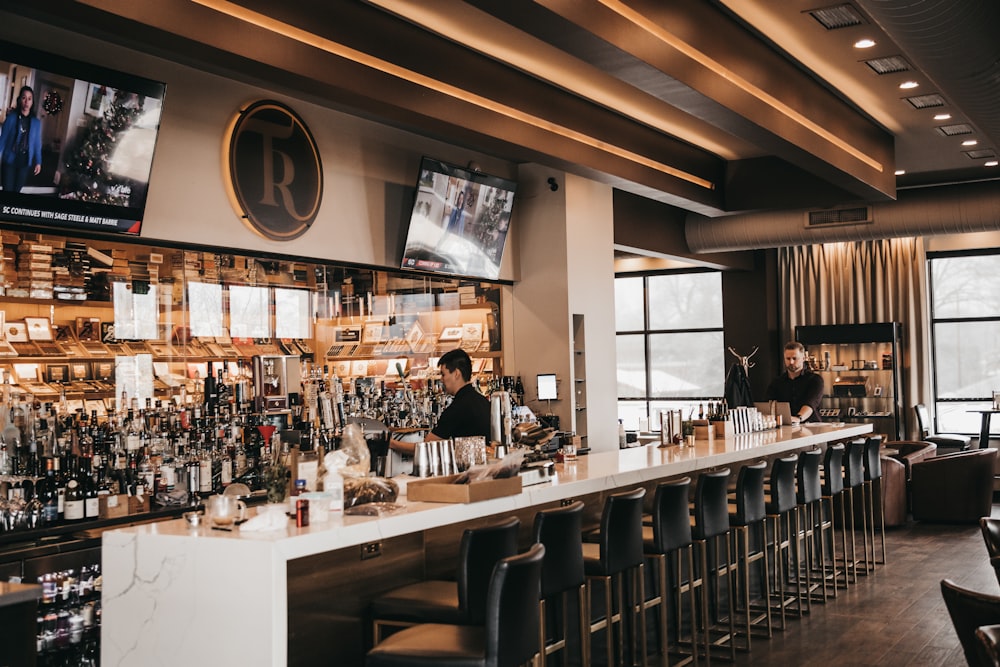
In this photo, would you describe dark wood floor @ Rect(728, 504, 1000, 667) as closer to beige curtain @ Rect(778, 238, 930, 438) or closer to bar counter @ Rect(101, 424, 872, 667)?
bar counter @ Rect(101, 424, 872, 667)

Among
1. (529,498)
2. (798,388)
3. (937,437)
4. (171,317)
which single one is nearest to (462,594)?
(529,498)

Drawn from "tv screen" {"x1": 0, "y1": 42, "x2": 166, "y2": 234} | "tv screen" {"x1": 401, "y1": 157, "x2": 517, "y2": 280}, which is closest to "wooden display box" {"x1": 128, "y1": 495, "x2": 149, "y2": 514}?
"tv screen" {"x1": 0, "y1": 42, "x2": 166, "y2": 234}

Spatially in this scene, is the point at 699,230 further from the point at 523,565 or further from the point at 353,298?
the point at 523,565

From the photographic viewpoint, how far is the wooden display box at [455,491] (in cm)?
Result: 382

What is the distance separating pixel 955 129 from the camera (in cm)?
843

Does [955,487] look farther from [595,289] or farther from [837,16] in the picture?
[837,16]

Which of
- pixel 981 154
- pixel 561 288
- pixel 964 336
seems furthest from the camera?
pixel 964 336

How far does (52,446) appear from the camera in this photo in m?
4.93

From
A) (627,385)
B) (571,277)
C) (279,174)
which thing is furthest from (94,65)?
→ (627,385)

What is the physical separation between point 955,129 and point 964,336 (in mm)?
5443

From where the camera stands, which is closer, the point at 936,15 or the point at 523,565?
the point at 523,565

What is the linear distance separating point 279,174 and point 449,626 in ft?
12.4

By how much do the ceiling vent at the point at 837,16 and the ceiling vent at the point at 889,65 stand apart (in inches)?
29.3

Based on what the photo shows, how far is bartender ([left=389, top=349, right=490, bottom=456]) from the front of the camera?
581 cm
